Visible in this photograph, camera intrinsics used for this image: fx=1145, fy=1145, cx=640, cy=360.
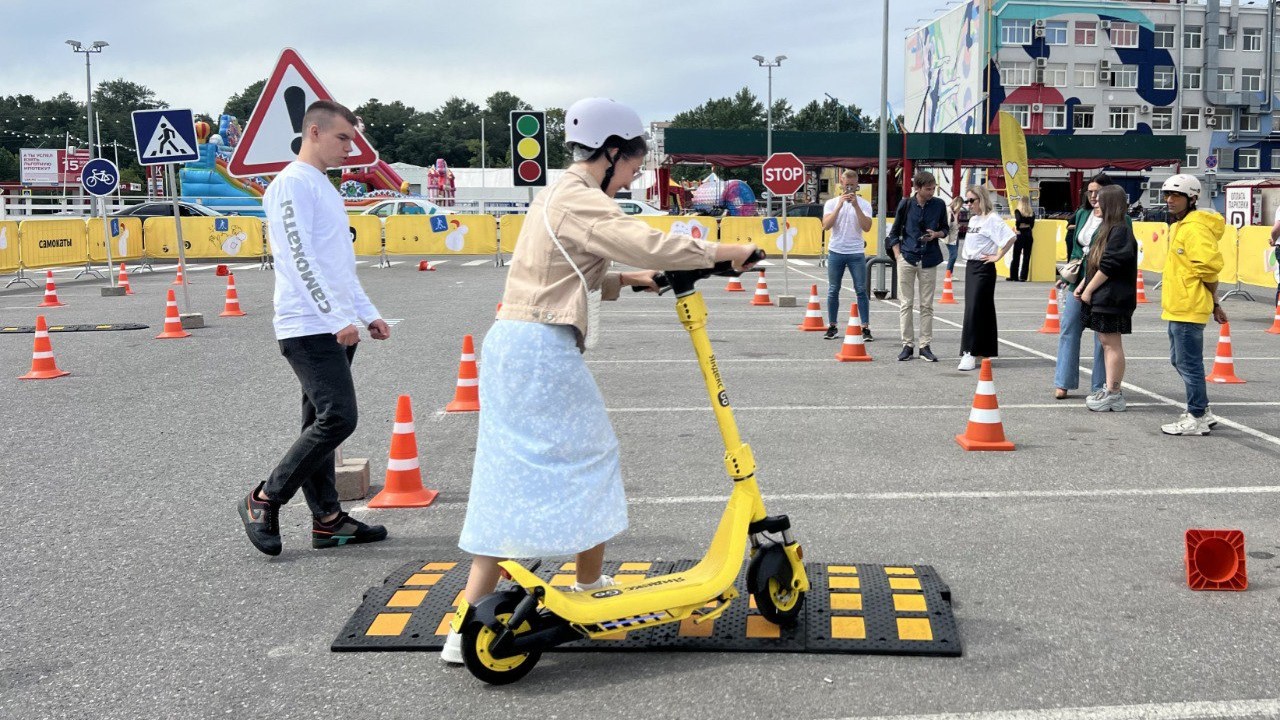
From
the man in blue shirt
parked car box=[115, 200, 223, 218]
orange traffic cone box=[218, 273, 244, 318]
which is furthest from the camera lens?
parked car box=[115, 200, 223, 218]

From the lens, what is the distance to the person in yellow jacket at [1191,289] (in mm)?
7621

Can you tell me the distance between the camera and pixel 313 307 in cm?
498

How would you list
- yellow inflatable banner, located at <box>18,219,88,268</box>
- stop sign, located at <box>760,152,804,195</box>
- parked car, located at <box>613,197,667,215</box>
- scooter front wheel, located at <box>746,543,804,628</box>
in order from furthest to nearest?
1. parked car, located at <box>613,197,667,215</box>
2. yellow inflatable banner, located at <box>18,219,88,268</box>
3. stop sign, located at <box>760,152,804,195</box>
4. scooter front wheel, located at <box>746,543,804,628</box>

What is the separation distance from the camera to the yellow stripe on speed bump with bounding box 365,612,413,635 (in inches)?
163

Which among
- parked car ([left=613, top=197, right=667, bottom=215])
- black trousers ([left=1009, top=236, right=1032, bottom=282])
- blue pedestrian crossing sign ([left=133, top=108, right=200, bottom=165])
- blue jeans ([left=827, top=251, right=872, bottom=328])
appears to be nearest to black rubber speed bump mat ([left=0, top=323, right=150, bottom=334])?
blue pedestrian crossing sign ([left=133, top=108, right=200, bottom=165])

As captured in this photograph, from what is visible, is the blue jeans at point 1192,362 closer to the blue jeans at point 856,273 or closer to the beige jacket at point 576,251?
the blue jeans at point 856,273

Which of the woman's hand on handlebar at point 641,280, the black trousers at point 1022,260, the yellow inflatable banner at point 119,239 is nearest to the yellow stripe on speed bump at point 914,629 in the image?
the woman's hand on handlebar at point 641,280

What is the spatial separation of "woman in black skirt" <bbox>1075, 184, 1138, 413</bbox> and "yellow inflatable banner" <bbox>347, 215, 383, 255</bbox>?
89.3 feet

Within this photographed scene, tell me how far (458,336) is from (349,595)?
30.6 ft

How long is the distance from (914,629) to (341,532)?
2699 millimetres

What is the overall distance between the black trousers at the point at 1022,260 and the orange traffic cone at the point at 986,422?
1724 centimetres

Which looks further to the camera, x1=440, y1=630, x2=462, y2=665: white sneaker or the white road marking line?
x1=440, y1=630, x2=462, y2=665: white sneaker

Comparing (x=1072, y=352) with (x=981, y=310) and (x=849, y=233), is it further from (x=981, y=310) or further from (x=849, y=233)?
(x=849, y=233)

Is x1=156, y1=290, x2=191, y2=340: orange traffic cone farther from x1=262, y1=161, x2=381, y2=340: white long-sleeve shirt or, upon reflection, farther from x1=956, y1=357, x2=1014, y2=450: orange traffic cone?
x1=956, y1=357, x2=1014, y2=450: orange traffic cone
